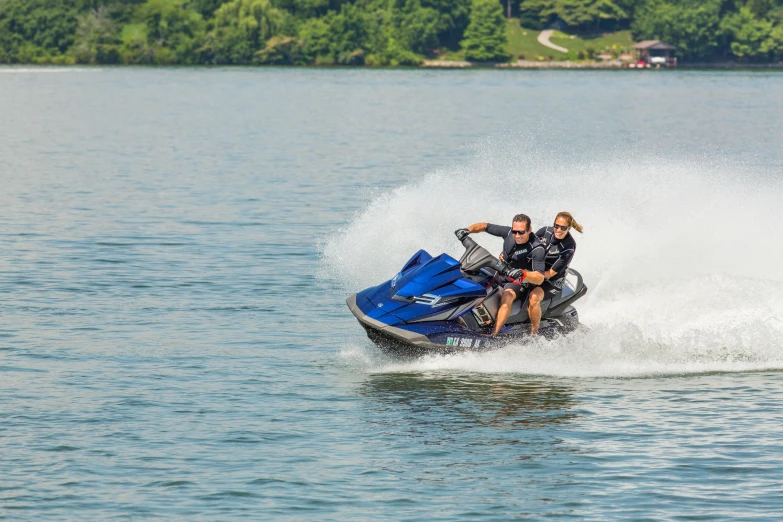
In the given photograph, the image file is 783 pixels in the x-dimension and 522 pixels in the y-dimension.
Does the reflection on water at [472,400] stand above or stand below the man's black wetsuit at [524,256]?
below

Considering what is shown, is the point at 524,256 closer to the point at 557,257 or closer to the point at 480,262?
the point at 557,257

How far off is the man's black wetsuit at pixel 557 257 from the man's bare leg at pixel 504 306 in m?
0.47

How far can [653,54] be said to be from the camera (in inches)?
6998

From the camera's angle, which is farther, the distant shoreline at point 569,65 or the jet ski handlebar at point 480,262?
the distant shoreline at point 569,65

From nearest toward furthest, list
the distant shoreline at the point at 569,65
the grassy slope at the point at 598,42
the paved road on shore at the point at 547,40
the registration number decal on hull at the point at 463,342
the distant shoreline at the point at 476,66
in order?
the registration number decal on hull at the point at 463,342 → the distant shoreline at the point at 476,66 → the distant shoreline at the point at 569,65 → the paved road on shore at the point at 547,40 → the grassy slope at the point at 598,42

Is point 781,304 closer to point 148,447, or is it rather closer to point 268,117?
point 148,447

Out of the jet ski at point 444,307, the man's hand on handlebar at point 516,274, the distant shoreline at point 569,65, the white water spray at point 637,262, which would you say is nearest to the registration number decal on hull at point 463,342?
the jet ski at point 444,307

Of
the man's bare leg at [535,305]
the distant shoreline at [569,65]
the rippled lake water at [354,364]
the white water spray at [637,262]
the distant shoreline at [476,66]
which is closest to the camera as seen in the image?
the rippled lake water at [354,364]

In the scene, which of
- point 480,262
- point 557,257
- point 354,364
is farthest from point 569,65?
point 480,262

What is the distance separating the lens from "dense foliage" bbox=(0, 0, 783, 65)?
16475cm

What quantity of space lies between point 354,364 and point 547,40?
574 feet

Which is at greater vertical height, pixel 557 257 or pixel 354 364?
pixel 557 257

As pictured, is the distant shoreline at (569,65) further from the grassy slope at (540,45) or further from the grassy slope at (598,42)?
the grassy slope at (598,42)

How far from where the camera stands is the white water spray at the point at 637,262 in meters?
15.2
